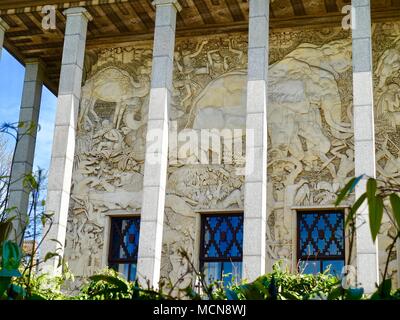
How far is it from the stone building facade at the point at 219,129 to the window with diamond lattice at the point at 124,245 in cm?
4

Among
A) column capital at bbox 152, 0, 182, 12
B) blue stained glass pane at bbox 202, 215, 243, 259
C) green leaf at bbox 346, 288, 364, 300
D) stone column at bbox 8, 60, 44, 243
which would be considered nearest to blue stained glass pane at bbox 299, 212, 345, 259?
blue stained glass pane at bbox 202, 215, 243, 259

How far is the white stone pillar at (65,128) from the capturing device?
582 inches

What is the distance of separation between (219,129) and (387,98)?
4.08 metres

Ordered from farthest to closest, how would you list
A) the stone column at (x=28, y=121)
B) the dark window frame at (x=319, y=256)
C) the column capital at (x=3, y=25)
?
Answer: the stone column at (x=28, y=121)
the column capital at (x=3, y=25)
the dark window frame at (x=319, y=256)

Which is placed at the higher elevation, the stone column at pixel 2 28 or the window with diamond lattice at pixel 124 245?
the stone column at pixel 2 28

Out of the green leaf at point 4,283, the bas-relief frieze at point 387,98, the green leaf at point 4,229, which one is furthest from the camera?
the bas-relief frieze at point 387,98

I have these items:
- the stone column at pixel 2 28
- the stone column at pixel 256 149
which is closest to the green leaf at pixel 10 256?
the stone column at pixel 256 149

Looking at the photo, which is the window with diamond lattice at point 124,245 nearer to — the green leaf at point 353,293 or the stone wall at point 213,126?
the stone wall at point 213,126

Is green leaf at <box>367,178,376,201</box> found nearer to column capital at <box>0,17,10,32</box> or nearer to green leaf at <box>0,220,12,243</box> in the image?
green leaf at <box>0,220,12,243</box>

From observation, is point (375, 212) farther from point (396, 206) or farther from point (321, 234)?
point (321, 234)

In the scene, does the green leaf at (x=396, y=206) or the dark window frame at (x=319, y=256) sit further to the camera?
the dark window frame at (x=319, y=256)

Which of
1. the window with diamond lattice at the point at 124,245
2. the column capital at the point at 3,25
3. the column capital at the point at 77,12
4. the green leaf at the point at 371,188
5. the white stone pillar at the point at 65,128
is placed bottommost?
the green leaf at the point at 371,188

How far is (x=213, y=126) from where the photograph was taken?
16594 millimetres
